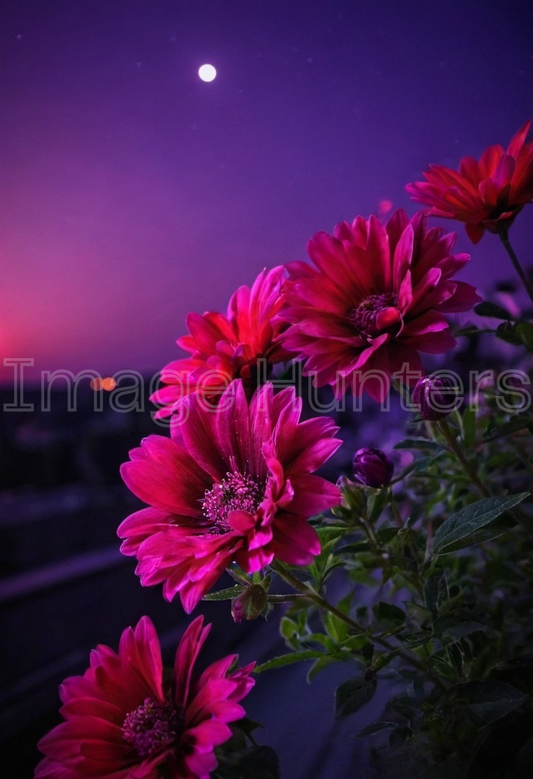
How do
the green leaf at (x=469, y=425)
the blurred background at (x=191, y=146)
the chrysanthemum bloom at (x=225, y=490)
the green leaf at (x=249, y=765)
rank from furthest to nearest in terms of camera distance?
the blurred background at (x=191, y=146), the green leaf at (x=469, y=425), the green leaf at (x=249, y=765), the chrysanthemum bloom at (x=225, y=490)

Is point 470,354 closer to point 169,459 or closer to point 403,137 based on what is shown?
point 403,137

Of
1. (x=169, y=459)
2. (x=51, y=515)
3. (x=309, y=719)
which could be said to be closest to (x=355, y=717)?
(x=309, y=719)

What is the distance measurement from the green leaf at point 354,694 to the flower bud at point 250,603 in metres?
0.13

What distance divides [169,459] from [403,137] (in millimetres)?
640

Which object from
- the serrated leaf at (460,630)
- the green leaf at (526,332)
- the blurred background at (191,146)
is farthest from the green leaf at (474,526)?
the blurred background at (191,146)

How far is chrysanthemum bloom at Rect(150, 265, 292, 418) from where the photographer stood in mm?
387

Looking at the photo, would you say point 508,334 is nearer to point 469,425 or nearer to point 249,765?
point 469,425

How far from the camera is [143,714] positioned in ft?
1.18

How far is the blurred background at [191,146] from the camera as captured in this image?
29.6 inches

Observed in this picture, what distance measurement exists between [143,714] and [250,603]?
0.12 metres

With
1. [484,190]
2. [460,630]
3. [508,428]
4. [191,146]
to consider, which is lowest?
[460,630]

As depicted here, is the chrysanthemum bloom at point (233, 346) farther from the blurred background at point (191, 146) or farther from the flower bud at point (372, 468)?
the blurred background at point (191, 146)

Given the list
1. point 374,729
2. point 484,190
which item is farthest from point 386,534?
point 484,190

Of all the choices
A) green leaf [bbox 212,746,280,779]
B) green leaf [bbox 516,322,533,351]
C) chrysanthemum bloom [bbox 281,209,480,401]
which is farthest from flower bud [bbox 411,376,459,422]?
green leaf [bbox 212,746,280,779]
